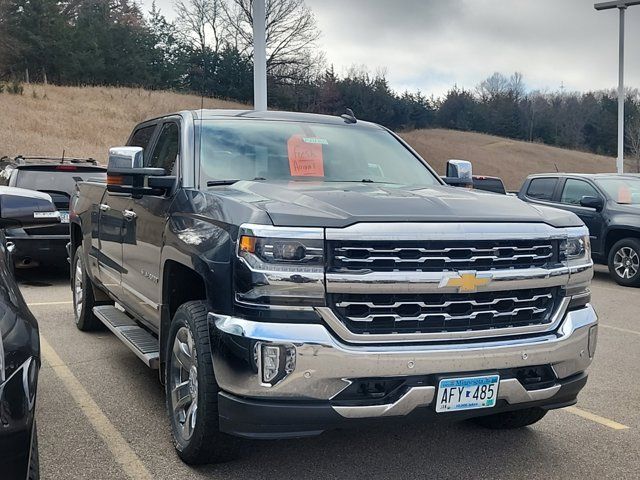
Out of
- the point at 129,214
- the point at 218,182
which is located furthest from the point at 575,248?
the point at 129,214

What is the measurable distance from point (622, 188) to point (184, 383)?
960 centimetres

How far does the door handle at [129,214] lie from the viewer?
4679 millimetres

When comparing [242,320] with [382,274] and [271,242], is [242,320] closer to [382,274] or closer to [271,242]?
[271,242]

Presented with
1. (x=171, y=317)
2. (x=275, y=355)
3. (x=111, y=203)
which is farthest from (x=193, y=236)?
(x=111, y=203)

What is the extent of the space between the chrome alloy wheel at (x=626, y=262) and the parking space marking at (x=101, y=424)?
8509mm

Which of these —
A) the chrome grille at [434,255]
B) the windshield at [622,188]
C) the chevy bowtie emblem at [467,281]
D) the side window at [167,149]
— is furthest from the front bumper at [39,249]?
the windshield at [622,188]

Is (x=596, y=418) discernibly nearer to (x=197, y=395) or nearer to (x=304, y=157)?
(x=304, y=157)

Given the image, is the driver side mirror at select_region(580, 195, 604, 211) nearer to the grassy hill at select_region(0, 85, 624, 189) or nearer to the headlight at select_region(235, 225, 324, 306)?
the headlight at select_region(235, 225, 324, 306)

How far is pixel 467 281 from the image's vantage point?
3.09 meters

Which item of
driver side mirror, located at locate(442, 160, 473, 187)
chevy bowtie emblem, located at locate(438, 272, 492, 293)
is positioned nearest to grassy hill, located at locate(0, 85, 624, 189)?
driver side mirror, located at locate(442, 160, 473, 187)

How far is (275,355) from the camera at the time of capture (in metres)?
2.88

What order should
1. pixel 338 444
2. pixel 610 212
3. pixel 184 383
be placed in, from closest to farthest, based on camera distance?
pixel 184 383 < pixel 338 444 < pixel 610 212

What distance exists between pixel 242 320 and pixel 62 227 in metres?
7.07

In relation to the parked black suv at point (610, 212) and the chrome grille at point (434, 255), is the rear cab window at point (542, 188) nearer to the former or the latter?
the parked black suv at point (610, 212)
